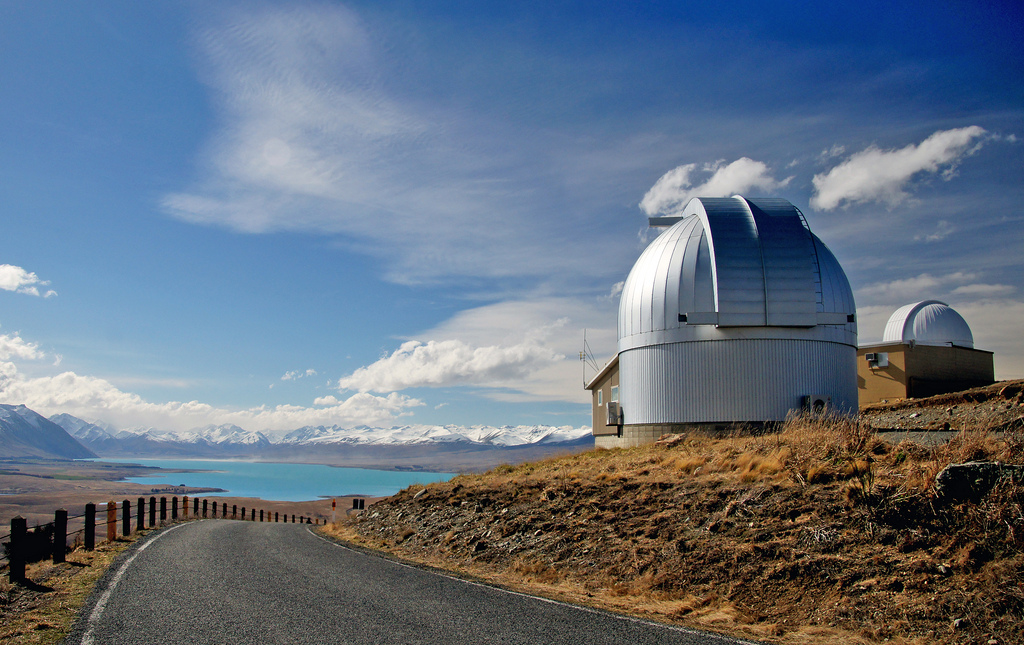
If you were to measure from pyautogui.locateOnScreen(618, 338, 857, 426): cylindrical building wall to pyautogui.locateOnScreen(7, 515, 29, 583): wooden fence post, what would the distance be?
1820 centimetres

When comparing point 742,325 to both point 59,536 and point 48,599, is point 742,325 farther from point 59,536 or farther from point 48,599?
point 48,599

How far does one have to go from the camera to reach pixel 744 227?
22.3 m

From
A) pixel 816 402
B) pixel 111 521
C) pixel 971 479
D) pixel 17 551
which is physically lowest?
pixel 111 521

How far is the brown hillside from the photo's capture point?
280 inches

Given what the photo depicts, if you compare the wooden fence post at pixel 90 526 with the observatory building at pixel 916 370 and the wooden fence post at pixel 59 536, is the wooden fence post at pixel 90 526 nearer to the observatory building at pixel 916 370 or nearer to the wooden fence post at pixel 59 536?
the wooden fence post at pixel 59 536

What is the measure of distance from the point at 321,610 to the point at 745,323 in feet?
56.5

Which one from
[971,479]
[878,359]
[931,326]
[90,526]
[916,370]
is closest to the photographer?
[971,479]

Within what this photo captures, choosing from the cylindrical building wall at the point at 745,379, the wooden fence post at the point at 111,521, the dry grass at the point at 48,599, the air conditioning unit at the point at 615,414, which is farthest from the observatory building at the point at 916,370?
the dry grass at the point at 48,599

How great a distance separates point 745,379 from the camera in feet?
70.3

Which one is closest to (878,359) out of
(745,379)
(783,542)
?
(745,379)

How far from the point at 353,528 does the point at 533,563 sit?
10.2m

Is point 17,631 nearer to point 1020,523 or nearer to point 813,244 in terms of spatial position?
point 1020,523

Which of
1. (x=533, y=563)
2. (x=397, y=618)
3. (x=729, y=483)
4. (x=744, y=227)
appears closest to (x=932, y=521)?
Result: (x=729, y=483)

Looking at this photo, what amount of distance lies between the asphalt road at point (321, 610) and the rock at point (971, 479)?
4.41 meters
